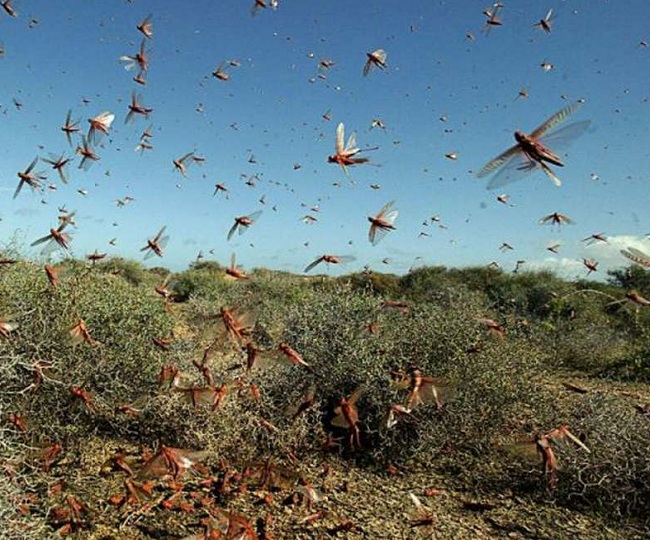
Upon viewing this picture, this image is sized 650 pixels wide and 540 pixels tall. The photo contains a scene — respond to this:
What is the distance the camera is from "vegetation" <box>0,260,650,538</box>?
4.19 m

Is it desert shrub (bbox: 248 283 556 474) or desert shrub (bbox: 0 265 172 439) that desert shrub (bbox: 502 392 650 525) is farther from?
desert shrub (bbox: 0 265 172 439)

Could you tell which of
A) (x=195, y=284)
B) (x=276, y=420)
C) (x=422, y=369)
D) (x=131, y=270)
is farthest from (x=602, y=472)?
(x=131, y=270)

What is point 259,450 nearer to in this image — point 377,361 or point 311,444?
point 311,444

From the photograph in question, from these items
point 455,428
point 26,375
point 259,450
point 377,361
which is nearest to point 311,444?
point 259,450

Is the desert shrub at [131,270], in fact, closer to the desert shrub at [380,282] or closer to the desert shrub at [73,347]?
the desert shrub at [380,282]

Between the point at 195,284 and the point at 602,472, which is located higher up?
the point at 195,284

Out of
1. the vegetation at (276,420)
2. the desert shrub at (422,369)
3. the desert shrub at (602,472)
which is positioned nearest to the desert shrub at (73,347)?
the vegetation at (276,420)

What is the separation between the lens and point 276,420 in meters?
5.38

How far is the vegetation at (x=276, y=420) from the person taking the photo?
13.8 feet

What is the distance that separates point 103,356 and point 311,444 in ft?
7.56

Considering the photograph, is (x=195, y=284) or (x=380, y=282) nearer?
(x=195, y=284)

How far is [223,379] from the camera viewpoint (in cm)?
571

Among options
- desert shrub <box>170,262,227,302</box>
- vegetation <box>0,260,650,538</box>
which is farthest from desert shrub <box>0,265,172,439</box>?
desert shrub <box>170,262,227,302</box>

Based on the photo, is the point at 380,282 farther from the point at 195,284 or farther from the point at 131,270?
the point at 131,270
